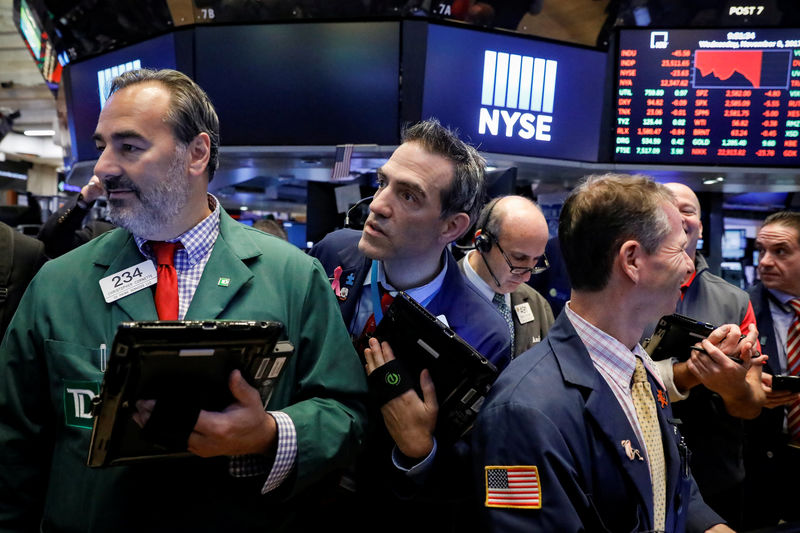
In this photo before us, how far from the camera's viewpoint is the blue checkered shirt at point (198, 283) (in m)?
1.26

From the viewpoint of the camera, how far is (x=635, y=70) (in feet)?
14.6

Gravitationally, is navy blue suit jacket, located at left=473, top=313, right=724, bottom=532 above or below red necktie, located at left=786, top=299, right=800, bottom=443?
above

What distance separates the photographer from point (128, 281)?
1.37 metres

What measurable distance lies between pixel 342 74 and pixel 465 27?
2.71 feet

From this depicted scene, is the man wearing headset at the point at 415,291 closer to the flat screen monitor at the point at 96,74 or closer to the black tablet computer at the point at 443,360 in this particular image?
the black tablet computer at the point at 443,360

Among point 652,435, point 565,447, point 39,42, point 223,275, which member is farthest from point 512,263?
point 39,42

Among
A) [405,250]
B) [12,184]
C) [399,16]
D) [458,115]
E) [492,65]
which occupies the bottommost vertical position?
[12,184]

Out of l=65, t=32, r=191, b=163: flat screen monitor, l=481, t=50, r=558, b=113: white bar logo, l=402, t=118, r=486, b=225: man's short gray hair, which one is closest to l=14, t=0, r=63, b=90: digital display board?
l=65, t=32, r=191, b=163: flat screen monitor

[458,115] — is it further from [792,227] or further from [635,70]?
[792,227]

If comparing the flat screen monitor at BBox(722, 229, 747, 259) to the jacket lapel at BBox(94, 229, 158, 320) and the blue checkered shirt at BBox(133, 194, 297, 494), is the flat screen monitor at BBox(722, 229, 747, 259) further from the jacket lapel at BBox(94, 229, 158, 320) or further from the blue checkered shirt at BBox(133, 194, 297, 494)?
the jacket lapel at BBox(94, 229, 158, 320)

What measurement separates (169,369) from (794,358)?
2.89 metres

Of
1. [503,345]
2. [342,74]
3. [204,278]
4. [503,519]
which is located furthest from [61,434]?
[342,74]

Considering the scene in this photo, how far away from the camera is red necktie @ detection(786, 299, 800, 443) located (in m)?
2.81

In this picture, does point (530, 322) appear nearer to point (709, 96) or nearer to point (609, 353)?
point (609, 353)
